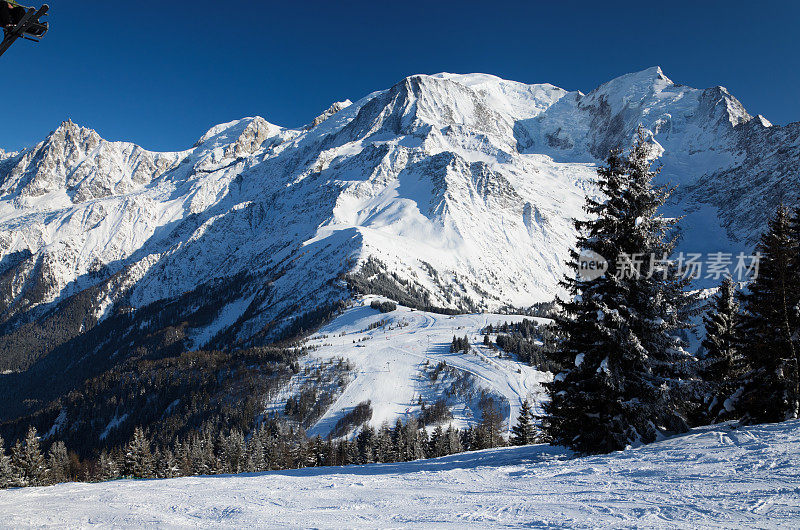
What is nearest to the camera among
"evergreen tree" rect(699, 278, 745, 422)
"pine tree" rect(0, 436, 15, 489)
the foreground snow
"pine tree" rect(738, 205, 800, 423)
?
the foreground snow

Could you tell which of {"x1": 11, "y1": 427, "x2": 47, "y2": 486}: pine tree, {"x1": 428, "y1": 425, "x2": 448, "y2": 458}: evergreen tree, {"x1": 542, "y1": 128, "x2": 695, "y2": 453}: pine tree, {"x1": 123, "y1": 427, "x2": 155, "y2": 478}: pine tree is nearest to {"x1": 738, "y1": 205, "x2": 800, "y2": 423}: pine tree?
{"x1": 542, "y1": 128, "x2": 695, "y2": 453}: pine tree

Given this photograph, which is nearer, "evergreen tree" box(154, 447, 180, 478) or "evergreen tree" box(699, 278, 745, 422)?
"evergreen tree" box(699, 278, 745, 422)

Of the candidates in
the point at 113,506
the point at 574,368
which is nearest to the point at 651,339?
the point at 574,368

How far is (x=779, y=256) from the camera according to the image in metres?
18.9

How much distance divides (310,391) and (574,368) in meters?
114

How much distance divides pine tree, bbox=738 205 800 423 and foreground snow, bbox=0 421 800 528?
2562 millimetres

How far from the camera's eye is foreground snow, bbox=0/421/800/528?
28.3ft

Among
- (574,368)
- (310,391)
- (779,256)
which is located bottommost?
(310,391)

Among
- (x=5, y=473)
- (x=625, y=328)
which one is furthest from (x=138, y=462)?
(x=625, y=328)

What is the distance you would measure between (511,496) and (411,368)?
401 feet

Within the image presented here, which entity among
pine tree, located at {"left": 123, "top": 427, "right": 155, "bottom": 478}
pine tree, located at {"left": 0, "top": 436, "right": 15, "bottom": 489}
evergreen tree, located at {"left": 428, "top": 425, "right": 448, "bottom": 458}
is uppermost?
pine tree, located at {"left": 0, "top": 436, "right": 15, "bottom": 489}

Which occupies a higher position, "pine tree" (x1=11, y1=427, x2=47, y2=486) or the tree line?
"pine tree" (x1=11, y1=427, x2=47, y2=486)

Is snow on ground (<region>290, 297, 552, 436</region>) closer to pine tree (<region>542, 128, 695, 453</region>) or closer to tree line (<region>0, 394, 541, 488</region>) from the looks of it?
tree line (<region>0, 394, 541, 488</region>)

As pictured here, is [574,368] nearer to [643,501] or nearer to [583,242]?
[583,242]
